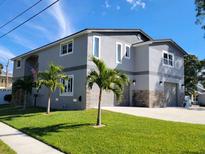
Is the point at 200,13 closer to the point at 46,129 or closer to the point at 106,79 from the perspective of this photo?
the point at 106,79

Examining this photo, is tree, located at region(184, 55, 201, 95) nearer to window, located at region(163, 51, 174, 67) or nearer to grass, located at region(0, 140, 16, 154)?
window, located at region(163, 51, 174, 67)

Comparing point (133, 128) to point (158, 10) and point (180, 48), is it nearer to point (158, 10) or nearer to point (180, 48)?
point (158, 10)

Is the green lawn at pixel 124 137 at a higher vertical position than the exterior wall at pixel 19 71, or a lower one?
lower

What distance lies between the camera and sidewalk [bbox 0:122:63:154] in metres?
7.26

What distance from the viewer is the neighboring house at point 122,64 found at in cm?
1736

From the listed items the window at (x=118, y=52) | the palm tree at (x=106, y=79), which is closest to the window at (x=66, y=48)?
the window at (x=118, y=52)

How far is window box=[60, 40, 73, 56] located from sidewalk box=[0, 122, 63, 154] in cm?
994

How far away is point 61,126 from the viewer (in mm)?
10656

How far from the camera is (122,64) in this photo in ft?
65.3

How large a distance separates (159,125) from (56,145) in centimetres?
485

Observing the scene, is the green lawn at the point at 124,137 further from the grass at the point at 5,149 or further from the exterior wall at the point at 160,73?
the exterior wall at the point at 160,73

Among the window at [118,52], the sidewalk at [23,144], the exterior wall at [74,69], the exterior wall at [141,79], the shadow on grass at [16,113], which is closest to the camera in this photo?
the sidewalk at [23,144]

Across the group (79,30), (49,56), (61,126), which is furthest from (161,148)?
(49,56)

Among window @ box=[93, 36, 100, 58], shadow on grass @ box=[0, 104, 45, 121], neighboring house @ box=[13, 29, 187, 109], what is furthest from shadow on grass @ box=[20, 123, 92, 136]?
window @ box=[93, 36, 100, 58]
